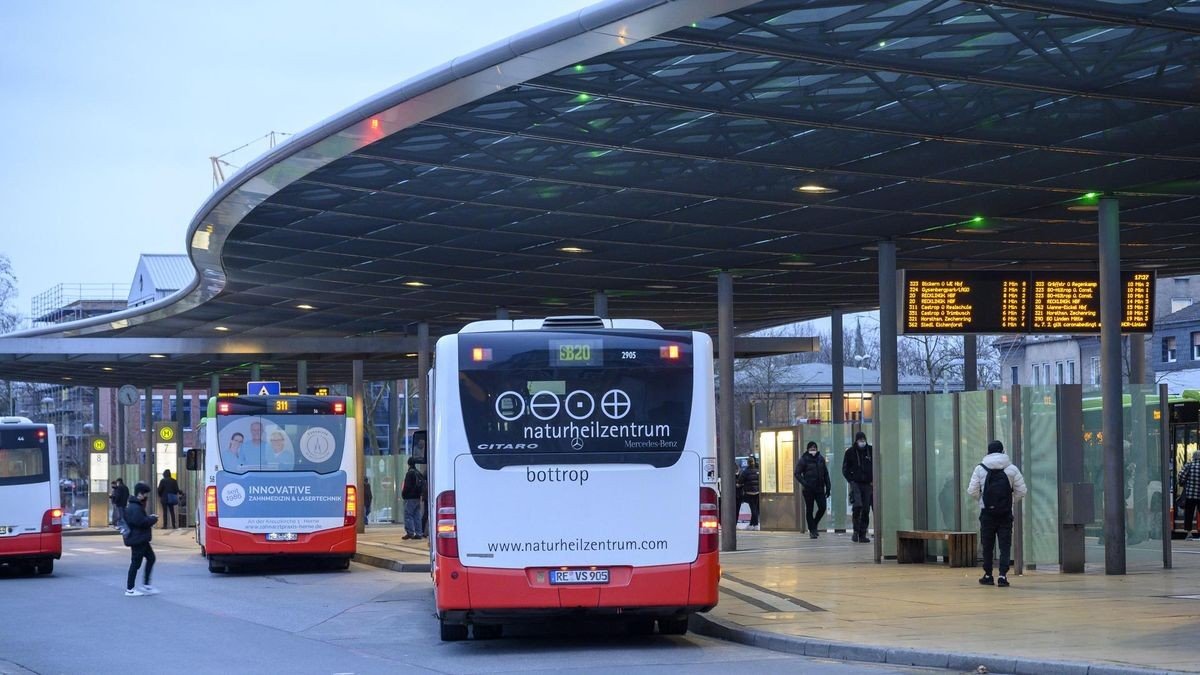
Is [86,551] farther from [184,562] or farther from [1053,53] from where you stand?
[1053,53]

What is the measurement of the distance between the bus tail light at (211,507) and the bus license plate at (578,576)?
1296 cm

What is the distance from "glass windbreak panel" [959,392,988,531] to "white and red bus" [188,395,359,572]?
9.64 metres

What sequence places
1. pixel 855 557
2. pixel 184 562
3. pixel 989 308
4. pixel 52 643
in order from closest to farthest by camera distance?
1. pixel 52 643
2. pixel 989 308
3. pixel 855 557
4. pixel 184 562

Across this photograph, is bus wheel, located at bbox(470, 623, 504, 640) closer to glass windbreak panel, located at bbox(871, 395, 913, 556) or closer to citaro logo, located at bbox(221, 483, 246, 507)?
glass windbreak panel, located at bbox(871, 395, 913, 556)

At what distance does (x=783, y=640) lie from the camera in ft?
45.5

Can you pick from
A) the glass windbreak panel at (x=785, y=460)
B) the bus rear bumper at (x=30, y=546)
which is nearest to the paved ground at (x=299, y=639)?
the bus rear bumper at (x=30, y=546)

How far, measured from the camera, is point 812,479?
31.5 meters

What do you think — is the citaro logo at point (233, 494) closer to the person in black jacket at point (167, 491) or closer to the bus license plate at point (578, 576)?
the bus license plate at point (578, 576)

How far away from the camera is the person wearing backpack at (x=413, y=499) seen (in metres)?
31.8

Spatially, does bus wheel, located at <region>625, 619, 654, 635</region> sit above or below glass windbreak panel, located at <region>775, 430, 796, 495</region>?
below

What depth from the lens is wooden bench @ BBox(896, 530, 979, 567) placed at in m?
21.7

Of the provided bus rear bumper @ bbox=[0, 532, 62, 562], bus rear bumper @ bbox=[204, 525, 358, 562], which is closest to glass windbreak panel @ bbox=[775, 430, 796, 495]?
bus rear bumper @ bbox=[204, 525, 358, 562]

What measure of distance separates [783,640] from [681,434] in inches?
77.1

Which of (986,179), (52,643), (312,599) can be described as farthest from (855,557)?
(52,643)
